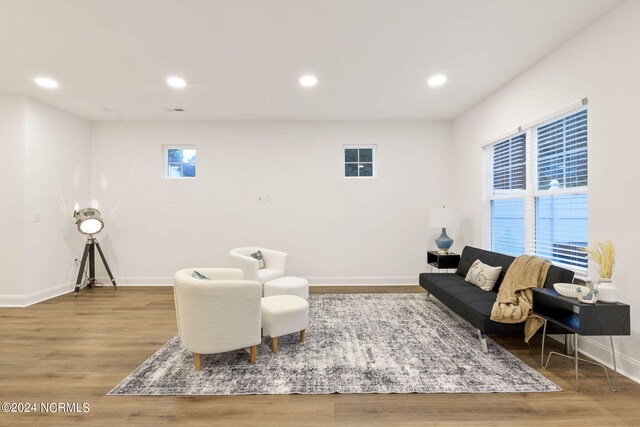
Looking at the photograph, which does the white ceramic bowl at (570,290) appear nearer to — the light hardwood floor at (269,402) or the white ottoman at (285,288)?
the light hardwood floor at (269,402)

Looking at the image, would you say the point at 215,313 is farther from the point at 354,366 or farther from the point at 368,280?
the point at 368,280

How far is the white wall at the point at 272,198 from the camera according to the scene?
17.7 feet

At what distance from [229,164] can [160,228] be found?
1.65 metres

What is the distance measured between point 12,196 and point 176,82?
288cm

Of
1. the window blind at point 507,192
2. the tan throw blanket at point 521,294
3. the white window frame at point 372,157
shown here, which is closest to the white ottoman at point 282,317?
the tan throw blanket at point 521,294

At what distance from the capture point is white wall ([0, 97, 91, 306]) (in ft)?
13.8

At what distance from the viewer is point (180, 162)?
18.1 feet

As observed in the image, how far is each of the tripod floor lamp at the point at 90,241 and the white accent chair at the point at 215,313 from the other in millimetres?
3475

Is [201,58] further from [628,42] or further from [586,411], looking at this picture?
[586,411]

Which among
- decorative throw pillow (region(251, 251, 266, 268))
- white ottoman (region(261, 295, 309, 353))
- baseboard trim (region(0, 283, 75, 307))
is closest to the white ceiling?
decorative throw pillow (region(251, 251, 266, 268))

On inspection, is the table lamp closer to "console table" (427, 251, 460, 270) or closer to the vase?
"console table" (427, 251, 460, 270)

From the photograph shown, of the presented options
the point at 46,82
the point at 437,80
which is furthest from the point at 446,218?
the point at 46,82

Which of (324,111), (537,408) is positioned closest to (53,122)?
(324,111)

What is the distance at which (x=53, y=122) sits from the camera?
466cm
